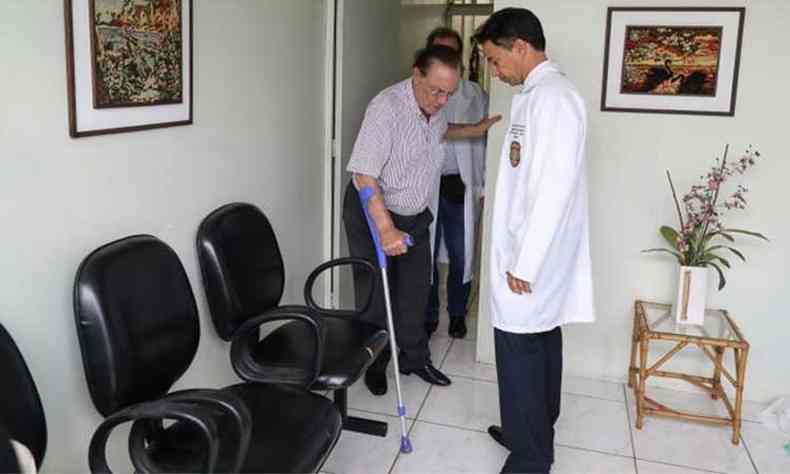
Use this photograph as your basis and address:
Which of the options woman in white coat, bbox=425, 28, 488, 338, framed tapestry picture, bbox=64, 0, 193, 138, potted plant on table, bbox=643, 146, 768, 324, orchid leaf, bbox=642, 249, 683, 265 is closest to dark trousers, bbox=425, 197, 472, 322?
woman in white coat, bbox=425, 28, 488, 338

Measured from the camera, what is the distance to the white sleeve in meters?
1.98

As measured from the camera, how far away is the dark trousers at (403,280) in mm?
2826

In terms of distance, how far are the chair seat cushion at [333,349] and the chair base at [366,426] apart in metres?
0.43

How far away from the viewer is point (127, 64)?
1.83 meters

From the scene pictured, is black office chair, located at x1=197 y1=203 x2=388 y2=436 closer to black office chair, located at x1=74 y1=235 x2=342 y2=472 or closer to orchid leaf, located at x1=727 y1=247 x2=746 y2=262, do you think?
black office chair, located at x1=74 y1=235 x2=342 y2=472

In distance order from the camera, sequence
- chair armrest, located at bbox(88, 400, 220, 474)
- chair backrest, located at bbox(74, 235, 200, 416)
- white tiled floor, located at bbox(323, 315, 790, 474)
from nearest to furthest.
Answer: chair armrest, located at bbox(88, 400, 220, 474)
chair backrest, located at bbox(74, 235, 200, 416)
white tiled floor, located at bbox(323, 315, 790, 474)

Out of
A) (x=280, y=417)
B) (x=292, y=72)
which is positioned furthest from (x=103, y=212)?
(x=292, y=72)

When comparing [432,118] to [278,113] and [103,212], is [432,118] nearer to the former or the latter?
[278,113]

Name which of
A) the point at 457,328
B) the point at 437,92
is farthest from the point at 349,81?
the point at 457,328

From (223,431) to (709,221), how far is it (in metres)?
2.10

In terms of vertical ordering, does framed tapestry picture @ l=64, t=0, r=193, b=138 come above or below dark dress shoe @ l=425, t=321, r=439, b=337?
above

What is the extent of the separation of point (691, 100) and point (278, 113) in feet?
5.65

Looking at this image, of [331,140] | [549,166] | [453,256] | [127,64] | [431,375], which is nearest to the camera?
[127,64]

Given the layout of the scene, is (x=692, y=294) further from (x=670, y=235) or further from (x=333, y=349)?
(x=333, y=349)
